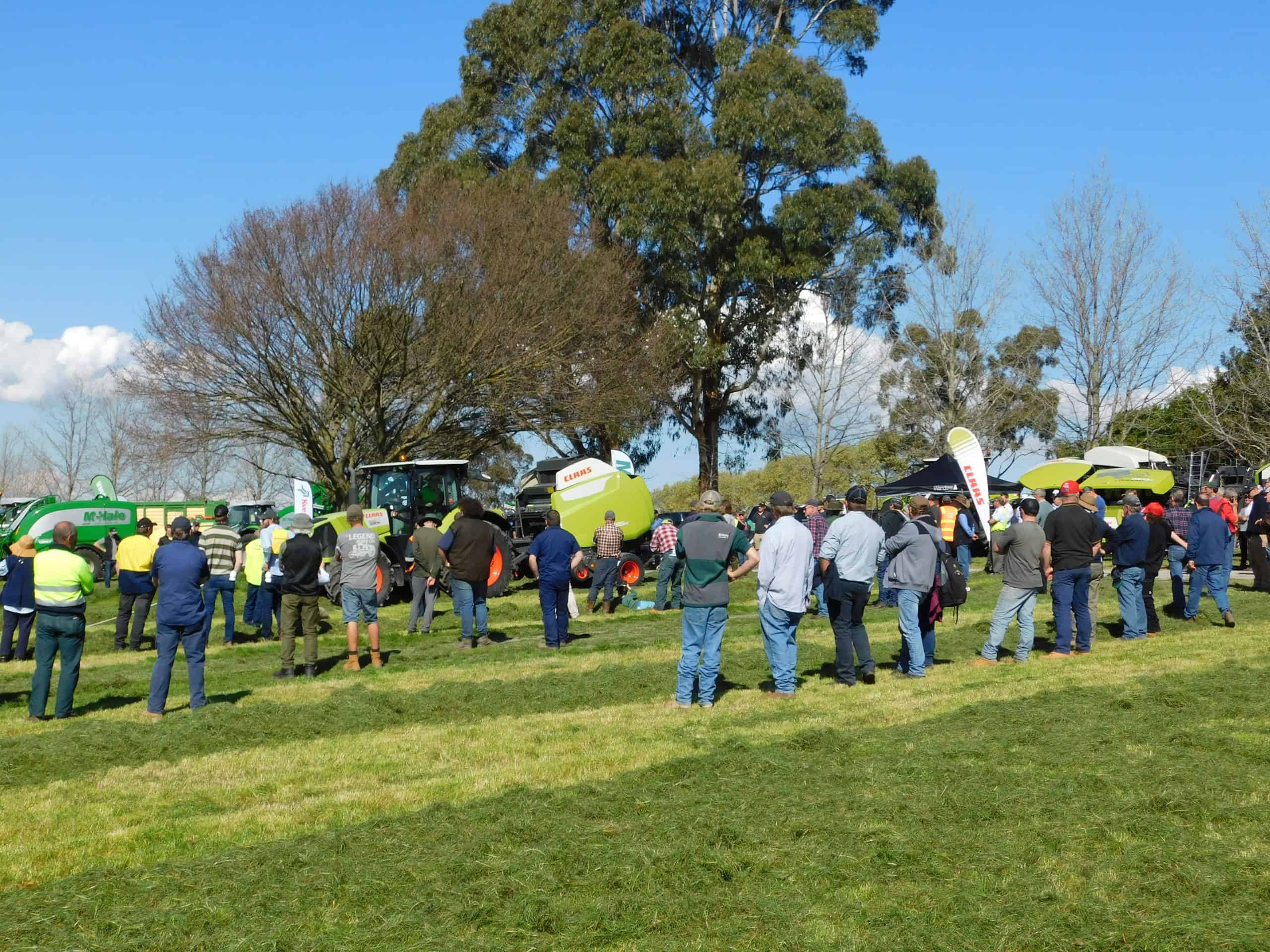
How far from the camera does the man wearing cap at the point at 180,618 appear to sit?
10016 millimetres

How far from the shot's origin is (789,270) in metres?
35.8

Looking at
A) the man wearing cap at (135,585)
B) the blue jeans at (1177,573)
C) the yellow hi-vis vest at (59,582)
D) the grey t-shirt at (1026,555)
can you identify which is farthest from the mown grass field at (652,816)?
the blue jeans at (1177,573)

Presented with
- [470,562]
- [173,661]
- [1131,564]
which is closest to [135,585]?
[470,562]

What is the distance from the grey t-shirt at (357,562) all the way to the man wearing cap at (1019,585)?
6386 mm

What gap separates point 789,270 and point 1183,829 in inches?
1224

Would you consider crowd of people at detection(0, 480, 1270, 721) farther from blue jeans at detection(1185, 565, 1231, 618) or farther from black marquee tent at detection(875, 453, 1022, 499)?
black marquee tent at detection(875, 453, 1022, 499)

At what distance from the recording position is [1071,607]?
Result: 41.1 ft

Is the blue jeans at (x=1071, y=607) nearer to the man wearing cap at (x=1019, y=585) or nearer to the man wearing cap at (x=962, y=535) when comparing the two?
the man wearing cap at (x=1019, y=585)

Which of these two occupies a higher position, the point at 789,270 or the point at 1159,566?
the point at 789,270

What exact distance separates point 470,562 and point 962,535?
875 cm

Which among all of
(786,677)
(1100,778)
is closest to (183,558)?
(786,677)

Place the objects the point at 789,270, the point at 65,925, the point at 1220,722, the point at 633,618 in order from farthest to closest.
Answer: the point at 789,270 < the point at 633,618 < the point at 1220,722 < the point at 65,925

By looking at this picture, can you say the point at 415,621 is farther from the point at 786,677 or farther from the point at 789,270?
the point at 789,270

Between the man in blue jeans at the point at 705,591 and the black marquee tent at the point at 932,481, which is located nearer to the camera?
the man in blue jeans at the point at 705,591
